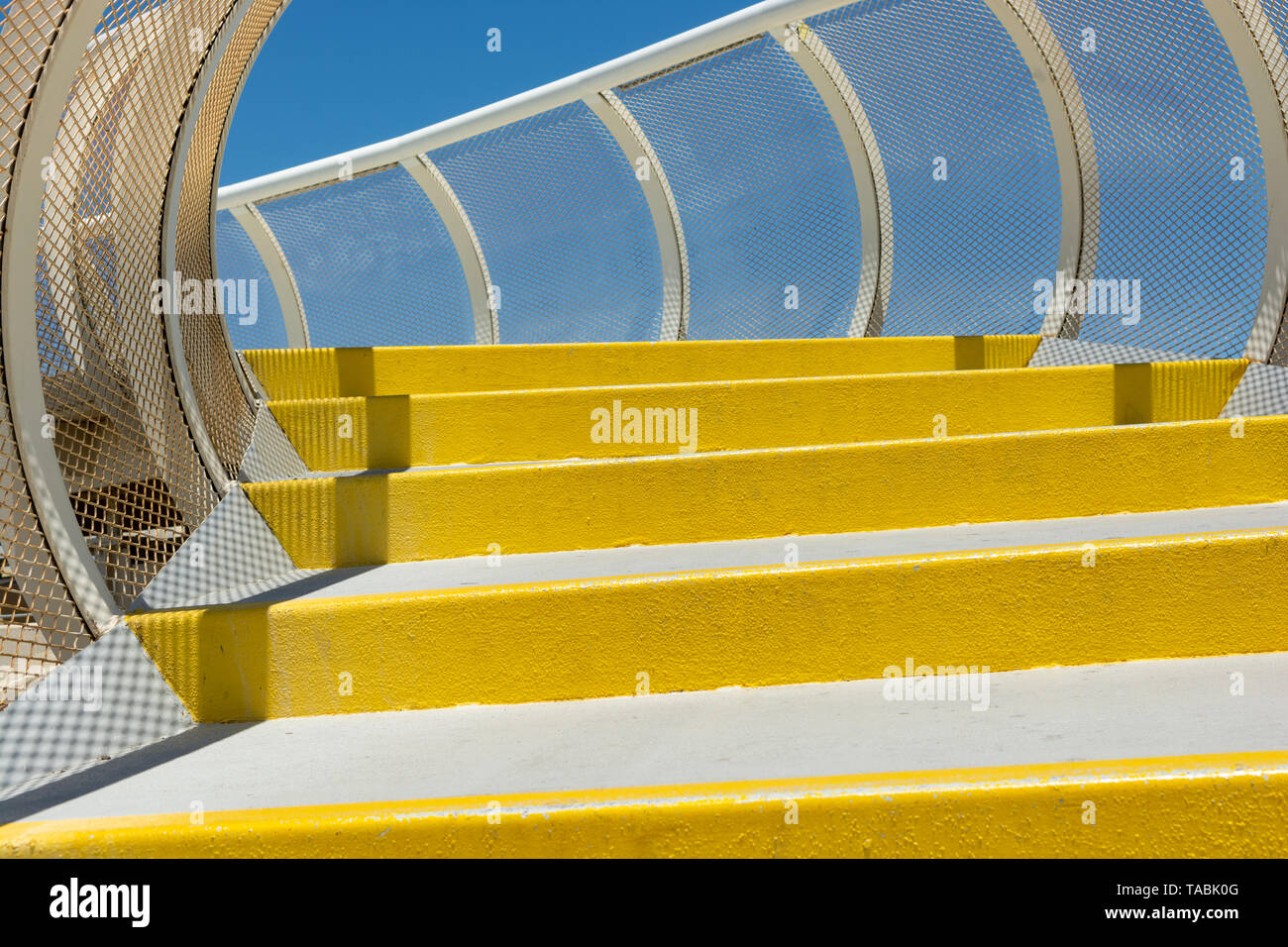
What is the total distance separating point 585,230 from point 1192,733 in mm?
6520

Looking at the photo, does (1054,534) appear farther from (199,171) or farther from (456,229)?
(456,229)

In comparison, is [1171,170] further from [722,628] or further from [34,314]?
[34,314]

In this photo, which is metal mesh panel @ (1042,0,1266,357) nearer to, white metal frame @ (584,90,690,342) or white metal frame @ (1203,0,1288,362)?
white metal frame @ (1203,0,1288,362)

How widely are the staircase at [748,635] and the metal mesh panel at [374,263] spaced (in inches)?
162

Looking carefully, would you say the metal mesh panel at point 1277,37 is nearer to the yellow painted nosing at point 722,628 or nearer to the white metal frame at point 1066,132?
the white metal frame at point 1066,132

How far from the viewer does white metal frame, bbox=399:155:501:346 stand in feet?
24.4

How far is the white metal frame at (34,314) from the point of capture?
2227 millimetres

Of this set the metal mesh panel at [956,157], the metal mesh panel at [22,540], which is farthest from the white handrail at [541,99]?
the metal mesh panel at [22,540]

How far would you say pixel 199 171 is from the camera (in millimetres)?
3766

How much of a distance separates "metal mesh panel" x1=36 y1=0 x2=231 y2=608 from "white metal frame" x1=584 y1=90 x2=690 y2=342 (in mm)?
3941

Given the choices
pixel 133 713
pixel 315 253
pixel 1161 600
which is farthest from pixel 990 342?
pixel 315 253

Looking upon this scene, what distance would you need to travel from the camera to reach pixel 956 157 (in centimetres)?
596

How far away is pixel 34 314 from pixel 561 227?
5.75 metres

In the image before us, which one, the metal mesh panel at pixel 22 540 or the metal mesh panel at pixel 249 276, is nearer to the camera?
the metal mesh panel at pixel 22 540
